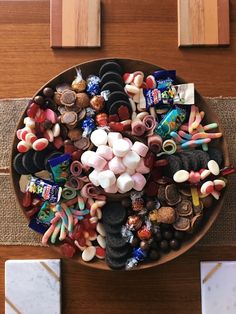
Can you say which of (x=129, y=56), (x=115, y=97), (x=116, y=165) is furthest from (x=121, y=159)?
(x=129, y=56)

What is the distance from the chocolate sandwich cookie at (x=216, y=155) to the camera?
33.5 inches

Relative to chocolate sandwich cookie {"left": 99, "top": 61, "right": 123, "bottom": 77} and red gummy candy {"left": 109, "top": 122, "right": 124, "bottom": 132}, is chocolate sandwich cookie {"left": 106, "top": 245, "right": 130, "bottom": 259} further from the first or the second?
chocolate sandwich cookie {"left": 99, "top": 61, "right": 123, "bottom": 77}

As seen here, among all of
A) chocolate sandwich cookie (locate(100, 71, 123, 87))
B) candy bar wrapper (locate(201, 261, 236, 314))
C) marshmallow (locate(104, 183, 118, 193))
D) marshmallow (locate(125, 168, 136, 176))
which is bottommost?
candy bar wrapper (locate(201, 261, 236, 314))

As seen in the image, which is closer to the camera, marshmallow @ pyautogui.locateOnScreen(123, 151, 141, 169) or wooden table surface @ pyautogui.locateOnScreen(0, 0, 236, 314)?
marshmallow @ pyautogui.locateOnScreen(123, 151, 141, 169)

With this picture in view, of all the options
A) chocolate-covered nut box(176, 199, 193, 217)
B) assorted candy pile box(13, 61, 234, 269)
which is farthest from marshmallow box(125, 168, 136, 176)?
chocolate-covered nut box(176, 199, 193, 217)

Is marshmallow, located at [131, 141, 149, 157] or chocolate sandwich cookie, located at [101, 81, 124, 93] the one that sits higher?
chocolate sandwich cookie, located at [101, 81, 124, 93]

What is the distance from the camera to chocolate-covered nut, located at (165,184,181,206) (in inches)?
33.3

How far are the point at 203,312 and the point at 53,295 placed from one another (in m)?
0.32

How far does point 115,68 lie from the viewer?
0.86 metres

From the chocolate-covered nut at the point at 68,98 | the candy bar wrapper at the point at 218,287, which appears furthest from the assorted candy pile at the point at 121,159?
the candy bar wrapper at the point at 218,287

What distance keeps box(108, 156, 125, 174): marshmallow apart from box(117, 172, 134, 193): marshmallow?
0.01 meters

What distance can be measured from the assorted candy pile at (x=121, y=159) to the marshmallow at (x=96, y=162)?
0.01 metres

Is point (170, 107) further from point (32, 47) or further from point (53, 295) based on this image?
point (53, 295)

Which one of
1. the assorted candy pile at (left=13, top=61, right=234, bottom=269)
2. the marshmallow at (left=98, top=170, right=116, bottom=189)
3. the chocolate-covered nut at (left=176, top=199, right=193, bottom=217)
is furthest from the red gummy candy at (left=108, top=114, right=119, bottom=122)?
the chocolate-covered nut at (left=176, top=199, right=193, bottom=217)
